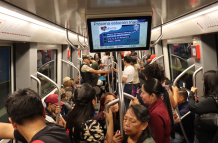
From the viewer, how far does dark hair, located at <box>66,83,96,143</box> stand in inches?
65.2

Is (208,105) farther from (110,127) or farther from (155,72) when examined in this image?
(110,127)

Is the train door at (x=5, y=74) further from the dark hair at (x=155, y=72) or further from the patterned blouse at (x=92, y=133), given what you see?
the dark hair at (x=155, y=72)

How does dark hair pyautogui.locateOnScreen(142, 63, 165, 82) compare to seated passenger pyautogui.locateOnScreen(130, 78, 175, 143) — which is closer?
seated passenger pyautogui.locateOnScreen(130, 78, 175, 143)

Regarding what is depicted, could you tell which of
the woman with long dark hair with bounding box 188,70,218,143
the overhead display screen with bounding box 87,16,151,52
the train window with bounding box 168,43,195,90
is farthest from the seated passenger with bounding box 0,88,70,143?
the train window with bounding box 168,43,195,90

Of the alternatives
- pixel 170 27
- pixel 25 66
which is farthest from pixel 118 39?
pixel 170 27

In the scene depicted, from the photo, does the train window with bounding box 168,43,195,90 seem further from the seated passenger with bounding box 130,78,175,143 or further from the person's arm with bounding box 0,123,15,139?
the person's arm with bounding box 0,123,15,139

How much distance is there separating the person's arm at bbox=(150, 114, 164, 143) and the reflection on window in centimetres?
290

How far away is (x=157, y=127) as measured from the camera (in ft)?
5.55

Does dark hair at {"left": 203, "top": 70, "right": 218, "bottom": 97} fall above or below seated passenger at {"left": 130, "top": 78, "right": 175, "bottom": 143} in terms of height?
above

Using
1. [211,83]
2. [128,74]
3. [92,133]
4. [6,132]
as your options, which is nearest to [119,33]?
[92,133]

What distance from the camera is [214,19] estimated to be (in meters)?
2.42

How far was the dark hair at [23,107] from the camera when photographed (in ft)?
3.68

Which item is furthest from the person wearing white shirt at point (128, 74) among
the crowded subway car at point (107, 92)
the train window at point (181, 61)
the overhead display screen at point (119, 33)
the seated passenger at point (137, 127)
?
the seated passenger at point (137, 127)

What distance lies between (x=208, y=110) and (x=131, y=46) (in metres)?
1.27
